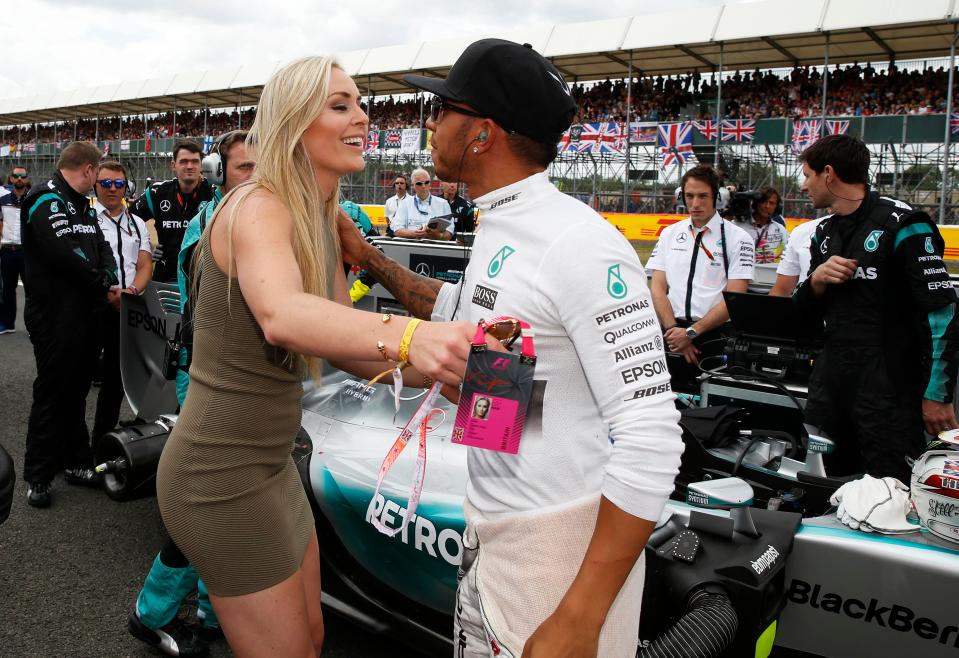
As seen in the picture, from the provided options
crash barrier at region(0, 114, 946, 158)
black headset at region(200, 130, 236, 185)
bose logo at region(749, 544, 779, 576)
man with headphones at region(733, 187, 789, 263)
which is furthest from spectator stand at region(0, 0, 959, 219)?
bose logo at region(749, 544, 779, 576)

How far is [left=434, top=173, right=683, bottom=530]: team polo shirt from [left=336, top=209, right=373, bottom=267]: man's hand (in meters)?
0.78

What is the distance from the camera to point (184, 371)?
3.82 metres

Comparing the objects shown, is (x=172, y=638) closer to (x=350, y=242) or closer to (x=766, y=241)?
(x=350, y=242)

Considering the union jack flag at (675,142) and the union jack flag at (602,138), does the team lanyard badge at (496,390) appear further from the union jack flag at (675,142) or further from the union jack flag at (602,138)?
the union jack flag at (602,138)


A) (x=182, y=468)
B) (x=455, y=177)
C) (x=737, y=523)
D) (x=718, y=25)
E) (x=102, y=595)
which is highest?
(x=718, y=25)

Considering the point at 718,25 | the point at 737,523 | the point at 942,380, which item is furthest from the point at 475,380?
the point at 718,25

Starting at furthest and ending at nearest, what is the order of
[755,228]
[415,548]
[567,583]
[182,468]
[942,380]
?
[755,228], [942,380], [415,548], [182,468], [567,583]

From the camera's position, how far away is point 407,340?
1.23 meters

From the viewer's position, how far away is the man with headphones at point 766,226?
8617mm

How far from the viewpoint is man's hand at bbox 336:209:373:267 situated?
211cm

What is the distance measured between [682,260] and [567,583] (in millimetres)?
4508

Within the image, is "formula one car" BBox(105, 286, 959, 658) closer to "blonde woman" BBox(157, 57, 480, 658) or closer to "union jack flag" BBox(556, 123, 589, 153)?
"blonde woman" BBox(157, 57, 480, 658)

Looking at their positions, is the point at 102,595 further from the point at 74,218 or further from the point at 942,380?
the point at 942,380

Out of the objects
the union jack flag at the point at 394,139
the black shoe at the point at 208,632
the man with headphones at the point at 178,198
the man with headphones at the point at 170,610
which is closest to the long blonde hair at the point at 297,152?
the man with headphones at the point at 170,610
